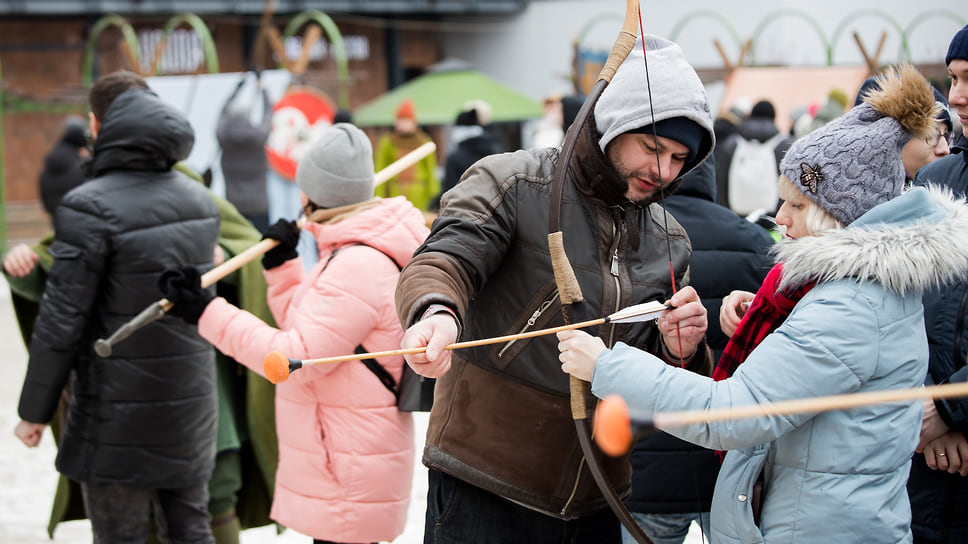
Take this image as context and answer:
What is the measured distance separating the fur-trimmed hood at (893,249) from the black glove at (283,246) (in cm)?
161

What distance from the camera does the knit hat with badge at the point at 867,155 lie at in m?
1.94

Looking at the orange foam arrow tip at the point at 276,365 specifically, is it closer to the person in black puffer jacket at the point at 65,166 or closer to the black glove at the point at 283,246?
the black glove at the point at 283,246

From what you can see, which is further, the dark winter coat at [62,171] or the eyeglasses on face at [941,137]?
the dark winter coat at [62,171]

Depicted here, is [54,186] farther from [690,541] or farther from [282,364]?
[282,364]

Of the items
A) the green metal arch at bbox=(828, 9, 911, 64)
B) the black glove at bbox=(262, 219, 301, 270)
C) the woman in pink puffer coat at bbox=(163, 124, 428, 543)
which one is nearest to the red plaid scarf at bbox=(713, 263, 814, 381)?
the woman in pink puffer coat at bbox=(163, 124, 428, 543)

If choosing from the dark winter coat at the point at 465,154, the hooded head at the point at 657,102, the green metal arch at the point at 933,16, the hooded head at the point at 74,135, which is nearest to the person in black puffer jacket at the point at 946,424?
the hooded head at the point at 657,102

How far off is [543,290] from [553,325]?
0.07 metres

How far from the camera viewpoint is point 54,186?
10.4m

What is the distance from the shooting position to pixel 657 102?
203cm

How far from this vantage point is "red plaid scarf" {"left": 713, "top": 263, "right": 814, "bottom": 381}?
1990 millimetres

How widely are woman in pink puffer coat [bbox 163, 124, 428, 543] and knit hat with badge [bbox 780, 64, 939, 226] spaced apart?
4.09ft

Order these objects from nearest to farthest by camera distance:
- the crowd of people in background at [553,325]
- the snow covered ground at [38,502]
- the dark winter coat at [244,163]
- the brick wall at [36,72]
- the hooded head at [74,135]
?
the crowd of people in background at [553,325] < the snow covered ground at [38,502] < the dark winter coat at [244,163] < the hooded head at [74,135] < the brick wall at [36,72]

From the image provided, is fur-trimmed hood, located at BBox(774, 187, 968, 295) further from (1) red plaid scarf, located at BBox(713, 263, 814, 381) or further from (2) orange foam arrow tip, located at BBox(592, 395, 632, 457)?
(2) orange foam arrow tip, located at BBox(592, 395, 632, 457)

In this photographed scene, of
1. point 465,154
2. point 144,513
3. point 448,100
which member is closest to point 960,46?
point 144,513
